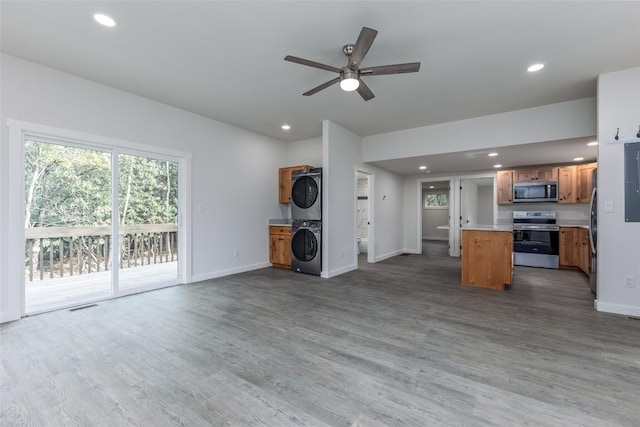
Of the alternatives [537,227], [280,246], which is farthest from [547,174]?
[280,246]

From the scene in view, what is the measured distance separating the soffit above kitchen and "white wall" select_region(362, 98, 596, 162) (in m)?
0.24

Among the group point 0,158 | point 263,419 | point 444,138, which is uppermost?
point 444,138

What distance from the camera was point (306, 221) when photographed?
5.10 m

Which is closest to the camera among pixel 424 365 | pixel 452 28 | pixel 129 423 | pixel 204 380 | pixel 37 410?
pixel 129 423

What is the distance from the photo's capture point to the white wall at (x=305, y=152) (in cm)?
589

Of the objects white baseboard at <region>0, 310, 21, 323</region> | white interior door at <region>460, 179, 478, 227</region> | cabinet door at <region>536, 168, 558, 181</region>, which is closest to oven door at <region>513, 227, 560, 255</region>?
cabinet door at <region>536, 168, 558, 181</region>

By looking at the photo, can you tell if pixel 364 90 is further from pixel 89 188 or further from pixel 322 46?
pixel 89 188

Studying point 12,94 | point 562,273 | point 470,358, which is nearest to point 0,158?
point 12,94

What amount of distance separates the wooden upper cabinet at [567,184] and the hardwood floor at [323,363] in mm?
3125

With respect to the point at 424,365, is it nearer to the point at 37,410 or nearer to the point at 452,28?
the point at 37,410

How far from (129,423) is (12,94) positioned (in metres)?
3.47

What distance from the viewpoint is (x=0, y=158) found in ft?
9.23

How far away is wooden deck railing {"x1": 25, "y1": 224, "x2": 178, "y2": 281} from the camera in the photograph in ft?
10.6

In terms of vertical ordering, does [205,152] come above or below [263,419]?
above
